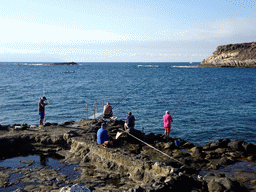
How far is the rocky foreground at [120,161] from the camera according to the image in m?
8.81

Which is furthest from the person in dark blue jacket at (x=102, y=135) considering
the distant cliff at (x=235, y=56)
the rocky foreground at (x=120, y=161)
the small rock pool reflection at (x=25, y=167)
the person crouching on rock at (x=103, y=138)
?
the distant cliff at (x=235, y=56)

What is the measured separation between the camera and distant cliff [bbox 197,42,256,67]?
398 feet

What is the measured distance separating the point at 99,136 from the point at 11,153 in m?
5.08

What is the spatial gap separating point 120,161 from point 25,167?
445 cm

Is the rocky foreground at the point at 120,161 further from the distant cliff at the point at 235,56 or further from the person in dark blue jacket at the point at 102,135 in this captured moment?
the distant cliff at the point at 235,56

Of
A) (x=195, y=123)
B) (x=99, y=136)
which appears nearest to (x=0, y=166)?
(x=99, y=136)

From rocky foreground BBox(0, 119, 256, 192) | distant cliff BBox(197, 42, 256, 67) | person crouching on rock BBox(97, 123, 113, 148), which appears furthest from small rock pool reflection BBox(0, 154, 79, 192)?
distant cliff BBox(197, 42, 256, 67)

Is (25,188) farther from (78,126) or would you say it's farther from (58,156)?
(78,126)

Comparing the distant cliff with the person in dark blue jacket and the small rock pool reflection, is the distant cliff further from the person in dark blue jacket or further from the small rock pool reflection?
the small rock pool reflection

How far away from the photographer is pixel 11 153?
12727mm

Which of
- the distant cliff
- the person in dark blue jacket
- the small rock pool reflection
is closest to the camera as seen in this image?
the small rock pool reflection

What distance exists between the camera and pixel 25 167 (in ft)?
35.6

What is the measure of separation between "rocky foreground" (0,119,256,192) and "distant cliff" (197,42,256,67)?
12209 centimetres

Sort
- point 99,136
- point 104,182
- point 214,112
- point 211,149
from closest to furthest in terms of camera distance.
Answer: point 104,182 → point 99,136 → point 211,149 → point 214,112
